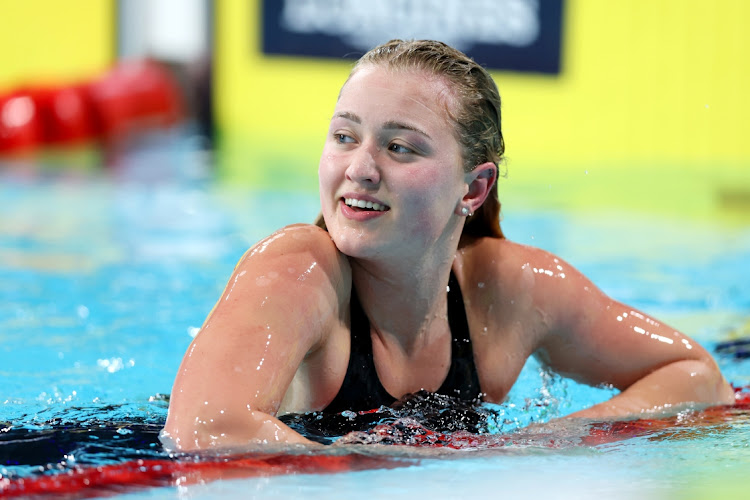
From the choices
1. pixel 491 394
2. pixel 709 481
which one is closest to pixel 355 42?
pixel 491 394

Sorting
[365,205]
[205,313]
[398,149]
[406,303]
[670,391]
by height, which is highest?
[398,149]

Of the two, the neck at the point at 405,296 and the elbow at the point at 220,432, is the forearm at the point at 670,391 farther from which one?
the elbow at the point at 220,432

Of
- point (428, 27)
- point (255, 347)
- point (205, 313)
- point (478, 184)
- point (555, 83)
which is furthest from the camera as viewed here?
point (555, 83)

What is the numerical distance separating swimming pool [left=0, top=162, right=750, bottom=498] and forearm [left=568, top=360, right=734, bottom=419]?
0.23ft

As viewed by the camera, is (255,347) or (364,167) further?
(364,167)

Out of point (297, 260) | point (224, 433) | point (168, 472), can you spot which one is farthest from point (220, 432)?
point (297, 260)

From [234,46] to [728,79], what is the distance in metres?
4.86

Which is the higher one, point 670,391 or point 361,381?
point 361,381

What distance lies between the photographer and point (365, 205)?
2133 mm

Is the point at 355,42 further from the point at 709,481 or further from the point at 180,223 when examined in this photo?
the point at 709,481

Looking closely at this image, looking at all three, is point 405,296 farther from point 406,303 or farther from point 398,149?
point 398,149

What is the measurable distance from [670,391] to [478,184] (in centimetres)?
76

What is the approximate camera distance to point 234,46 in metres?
9.93

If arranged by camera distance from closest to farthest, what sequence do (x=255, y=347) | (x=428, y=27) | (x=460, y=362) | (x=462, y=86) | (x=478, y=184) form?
1. (x=255, y=347)
2. (x=462, y=86)
3. (x=478, y=184)
4. (x=460, y=362)
5. (x=428, y=27)
